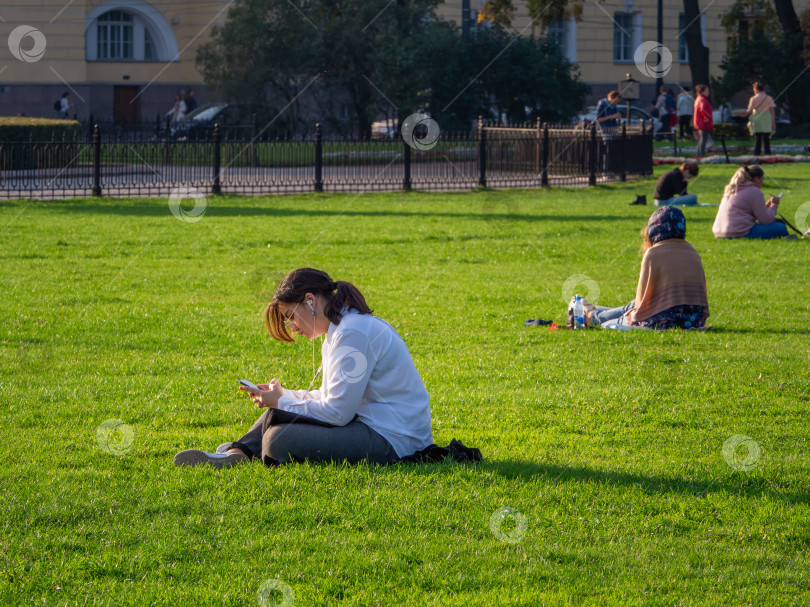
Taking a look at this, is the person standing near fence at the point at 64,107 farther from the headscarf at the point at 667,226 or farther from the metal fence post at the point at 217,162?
the headscarf at the point at 667,226

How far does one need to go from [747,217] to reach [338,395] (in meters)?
10.4

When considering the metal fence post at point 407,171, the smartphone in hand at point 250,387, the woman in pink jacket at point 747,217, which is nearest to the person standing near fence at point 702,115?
the metal fence post at point 407,171

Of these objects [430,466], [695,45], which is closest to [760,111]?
[695,45]

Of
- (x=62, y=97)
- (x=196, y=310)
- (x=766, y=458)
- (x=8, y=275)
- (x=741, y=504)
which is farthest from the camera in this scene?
(x=62, y=97)

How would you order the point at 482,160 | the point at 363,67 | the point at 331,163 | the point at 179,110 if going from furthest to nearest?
the point at 179,110 → the point at 363,67 → the point at 331,163 → the point at 482,160

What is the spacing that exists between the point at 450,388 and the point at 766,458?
84.1 inches

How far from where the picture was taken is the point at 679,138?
37.1 metres

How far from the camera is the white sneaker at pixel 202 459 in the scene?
200 inches

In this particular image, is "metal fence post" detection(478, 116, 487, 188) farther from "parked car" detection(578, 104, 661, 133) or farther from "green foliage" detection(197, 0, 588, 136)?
"parked car" detection(578, 104, 661, 133)

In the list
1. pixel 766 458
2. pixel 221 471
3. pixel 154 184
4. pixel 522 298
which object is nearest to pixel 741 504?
pixel 766 458

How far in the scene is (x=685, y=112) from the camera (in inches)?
1401

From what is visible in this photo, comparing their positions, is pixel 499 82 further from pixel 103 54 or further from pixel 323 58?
pixel 103 54

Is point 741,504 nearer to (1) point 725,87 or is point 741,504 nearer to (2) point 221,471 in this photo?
(2) point 221,471

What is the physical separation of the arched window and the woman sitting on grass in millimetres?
34720
